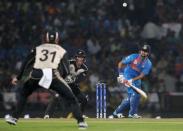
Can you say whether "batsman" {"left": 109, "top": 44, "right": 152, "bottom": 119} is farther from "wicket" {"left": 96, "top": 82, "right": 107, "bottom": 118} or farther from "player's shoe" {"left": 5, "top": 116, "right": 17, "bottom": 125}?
"player's shoe" {"left": 5, "top": 116, "right": 17, "bottom": 125}

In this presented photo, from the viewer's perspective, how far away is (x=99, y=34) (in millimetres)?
28391

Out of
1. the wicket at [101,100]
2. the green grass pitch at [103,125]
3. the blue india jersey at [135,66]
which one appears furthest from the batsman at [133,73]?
the green grass pitch at [103,125]

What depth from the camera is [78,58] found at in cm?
1978

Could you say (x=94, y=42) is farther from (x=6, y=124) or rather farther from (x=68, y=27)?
(x=6, y=124)

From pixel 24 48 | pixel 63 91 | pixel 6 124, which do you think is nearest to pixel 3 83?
pixel 24 48

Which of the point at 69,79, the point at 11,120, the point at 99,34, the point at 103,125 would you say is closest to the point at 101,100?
the point at 69,79

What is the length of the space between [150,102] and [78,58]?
5.40 meters

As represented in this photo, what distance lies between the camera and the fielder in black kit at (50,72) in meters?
16.0

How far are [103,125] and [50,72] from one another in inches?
81.5

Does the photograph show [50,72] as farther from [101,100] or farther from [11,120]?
[101,100]

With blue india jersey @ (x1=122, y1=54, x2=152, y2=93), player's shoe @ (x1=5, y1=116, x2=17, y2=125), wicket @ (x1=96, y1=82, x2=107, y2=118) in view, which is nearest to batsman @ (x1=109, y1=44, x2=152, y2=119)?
blue india jersey @ (x1=122, y1=54, x2=152, y2=93)

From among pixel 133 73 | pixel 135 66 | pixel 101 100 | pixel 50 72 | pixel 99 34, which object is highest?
pixel 99 34

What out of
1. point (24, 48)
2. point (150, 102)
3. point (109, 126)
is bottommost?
point (109, 126)

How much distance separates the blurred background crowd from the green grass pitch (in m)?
6.56
